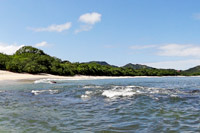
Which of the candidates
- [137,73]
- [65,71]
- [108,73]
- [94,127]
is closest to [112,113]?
[94,127]

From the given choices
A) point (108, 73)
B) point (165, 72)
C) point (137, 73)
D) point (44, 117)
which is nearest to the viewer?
point (44, 117)

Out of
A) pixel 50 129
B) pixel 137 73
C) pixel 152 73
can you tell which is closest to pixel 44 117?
pixel 50 129

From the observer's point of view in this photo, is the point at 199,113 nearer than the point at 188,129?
No

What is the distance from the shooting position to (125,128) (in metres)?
8.74

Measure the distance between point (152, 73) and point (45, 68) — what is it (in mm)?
109105

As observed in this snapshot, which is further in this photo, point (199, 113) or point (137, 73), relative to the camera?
point (137, 73)

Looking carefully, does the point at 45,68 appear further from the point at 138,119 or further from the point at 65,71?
the point at 138,119

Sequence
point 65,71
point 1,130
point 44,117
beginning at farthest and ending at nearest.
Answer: point 65,71 < point 44,117 < point 1,130

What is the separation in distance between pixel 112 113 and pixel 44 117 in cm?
373

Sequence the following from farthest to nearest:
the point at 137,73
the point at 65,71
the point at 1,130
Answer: the point at 137,73, the point at 65,71, the point at 1,130

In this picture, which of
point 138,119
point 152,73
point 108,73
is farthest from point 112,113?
point 152,73

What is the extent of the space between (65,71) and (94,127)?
85045 millimetres

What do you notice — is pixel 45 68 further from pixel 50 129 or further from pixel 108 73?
pixel 50 129

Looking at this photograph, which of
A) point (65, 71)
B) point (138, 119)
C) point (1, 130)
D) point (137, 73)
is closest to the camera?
point (1, 130)
